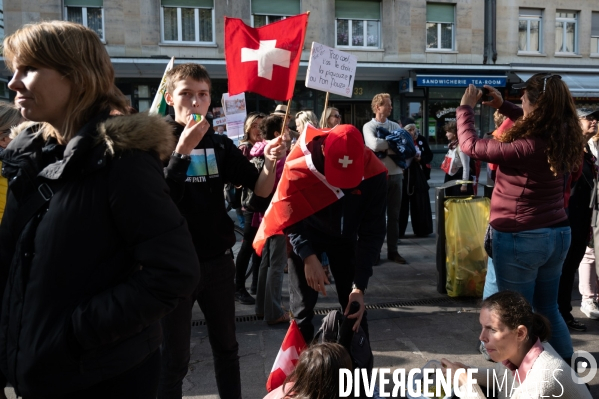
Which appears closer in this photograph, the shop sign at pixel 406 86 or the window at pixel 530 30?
the shop sign at pixel 406 86

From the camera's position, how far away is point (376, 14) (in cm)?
1952

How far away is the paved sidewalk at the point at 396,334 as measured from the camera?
12.4ft

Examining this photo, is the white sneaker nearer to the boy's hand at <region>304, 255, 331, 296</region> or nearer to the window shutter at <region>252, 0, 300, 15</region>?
the boy's hand at <region>304, 255, 331, 296</region>

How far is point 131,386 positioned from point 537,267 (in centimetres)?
251

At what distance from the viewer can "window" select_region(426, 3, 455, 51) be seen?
20.1m

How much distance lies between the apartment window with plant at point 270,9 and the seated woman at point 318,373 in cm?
1728

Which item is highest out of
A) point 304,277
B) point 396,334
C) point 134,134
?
point 134,134

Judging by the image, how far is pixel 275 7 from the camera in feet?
60.8

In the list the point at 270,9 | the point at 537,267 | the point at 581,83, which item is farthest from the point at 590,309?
the point at 581,83

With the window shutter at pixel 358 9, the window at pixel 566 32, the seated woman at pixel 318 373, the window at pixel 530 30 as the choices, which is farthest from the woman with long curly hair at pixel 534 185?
the window at pixel 566 32

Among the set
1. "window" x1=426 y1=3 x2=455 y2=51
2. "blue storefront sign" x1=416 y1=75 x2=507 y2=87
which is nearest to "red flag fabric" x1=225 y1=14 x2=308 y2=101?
"blue storefront sign" x1=416 y1=75 x2=507 y2=87

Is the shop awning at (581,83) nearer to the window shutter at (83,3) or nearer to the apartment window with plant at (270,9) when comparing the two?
the apartment window with plant at (270,9)

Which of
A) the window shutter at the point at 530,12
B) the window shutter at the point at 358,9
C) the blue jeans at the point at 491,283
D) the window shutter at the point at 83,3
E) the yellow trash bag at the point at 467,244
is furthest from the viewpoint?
the window shutter at the point at 530,12

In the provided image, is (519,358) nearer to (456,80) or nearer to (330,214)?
(330,214)
